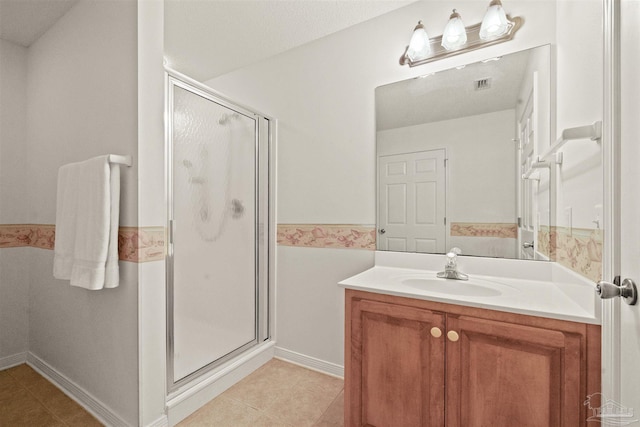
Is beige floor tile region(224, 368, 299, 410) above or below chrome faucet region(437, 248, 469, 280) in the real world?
below

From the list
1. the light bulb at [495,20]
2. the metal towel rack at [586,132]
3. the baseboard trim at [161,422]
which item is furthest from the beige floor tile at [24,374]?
the light bulb at [495,20]

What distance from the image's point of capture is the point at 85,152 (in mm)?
1673

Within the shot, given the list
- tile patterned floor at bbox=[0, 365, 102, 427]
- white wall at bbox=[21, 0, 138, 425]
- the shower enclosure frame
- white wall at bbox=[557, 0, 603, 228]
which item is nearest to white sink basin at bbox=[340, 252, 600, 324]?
white wall at bbox=[557, 0, 603, 228]

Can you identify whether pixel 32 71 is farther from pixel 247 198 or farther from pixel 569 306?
pixel 569 306

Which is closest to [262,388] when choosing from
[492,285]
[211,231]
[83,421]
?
[83,421]

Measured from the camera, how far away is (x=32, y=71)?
7.00 ft

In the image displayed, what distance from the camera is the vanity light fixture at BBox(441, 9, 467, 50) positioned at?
5.13 feet

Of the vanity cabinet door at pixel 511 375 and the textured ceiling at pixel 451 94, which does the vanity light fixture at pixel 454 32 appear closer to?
the textured ceiling at pixel 451 94

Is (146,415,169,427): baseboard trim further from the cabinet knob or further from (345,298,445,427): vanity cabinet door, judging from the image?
the cabinet knob

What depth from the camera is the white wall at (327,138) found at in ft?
6.07

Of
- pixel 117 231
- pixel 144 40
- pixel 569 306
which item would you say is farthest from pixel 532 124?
pixel 117 231

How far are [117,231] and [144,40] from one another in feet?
3.13

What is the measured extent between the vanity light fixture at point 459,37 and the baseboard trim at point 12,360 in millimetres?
3392

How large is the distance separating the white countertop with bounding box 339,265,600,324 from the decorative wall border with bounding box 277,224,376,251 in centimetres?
22
